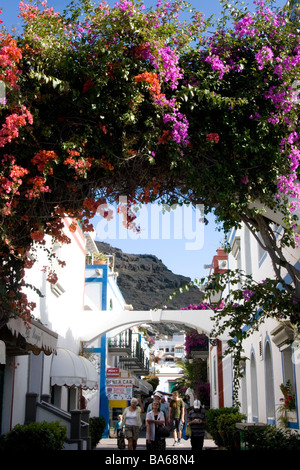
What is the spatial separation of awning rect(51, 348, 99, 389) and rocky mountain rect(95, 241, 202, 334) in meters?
155

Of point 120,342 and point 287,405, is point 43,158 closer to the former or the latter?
point 287,405

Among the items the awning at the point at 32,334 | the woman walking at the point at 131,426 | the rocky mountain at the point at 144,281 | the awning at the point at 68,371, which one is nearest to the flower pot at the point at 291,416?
the woman walking at the point at 131,426

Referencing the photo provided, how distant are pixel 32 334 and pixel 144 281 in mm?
174977

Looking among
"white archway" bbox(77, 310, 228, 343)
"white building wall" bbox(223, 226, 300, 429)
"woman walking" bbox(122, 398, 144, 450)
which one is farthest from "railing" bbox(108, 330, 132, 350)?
"woman walking" bbox(122, 398, 144, 450)

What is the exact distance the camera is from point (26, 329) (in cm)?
896

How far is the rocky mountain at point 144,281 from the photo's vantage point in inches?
6993

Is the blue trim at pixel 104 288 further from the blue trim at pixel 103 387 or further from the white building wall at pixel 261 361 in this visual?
the white building wall at pixel 261 361

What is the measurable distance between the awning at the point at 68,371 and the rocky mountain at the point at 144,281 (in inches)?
6084

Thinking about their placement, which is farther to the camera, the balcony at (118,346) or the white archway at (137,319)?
the balcony at (118,346)

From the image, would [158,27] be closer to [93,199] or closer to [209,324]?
[93,199]

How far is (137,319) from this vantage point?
68.2 feet

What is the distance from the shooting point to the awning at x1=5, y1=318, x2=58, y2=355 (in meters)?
8.34
